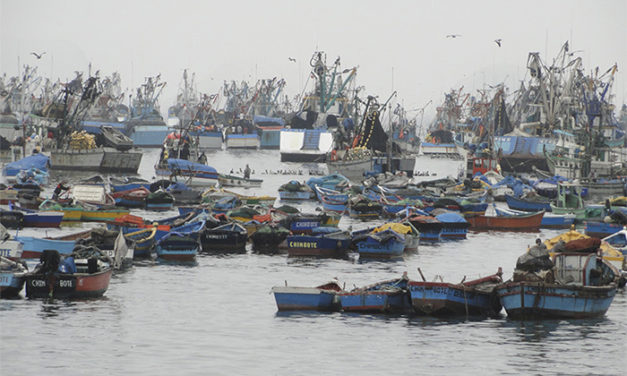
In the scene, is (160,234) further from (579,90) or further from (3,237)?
(579,90)

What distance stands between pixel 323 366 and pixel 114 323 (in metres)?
10.5

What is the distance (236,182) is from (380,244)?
6384 centimetres

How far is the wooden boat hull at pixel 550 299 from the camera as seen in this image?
4384 cm

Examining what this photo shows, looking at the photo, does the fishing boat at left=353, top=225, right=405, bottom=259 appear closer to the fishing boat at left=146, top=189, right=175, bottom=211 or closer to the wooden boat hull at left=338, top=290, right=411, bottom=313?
the wooden boat hull at left=338, top=290, right=411, bottom=313

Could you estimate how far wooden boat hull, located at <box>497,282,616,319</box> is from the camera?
43.8 m

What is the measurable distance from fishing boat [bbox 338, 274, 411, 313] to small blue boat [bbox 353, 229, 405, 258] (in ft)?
56.6

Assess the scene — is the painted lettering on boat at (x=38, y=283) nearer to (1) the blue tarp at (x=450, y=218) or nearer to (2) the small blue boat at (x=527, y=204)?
(1) the blue tarp at (x=450, y=218)

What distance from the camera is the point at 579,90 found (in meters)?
194

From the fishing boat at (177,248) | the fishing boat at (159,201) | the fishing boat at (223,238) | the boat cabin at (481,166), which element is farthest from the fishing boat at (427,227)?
the boat cabin at (481,166)

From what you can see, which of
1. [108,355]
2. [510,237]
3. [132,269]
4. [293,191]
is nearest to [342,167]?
[293,191]

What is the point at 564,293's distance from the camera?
144 feet

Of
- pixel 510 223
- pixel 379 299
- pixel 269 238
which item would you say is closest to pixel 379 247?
pixel 269 238

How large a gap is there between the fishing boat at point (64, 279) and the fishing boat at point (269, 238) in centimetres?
1978

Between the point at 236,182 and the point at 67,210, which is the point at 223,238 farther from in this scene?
the point at 236,182
